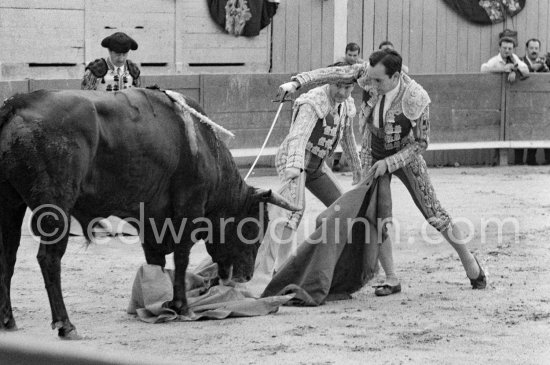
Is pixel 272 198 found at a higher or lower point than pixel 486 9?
lower

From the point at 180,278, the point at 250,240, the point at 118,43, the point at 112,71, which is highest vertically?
the point at 118,43

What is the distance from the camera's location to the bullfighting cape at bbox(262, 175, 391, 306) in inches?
224

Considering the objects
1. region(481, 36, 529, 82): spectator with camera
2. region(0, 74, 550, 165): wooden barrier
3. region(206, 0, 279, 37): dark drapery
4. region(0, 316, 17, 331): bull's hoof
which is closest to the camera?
region(0, 316, 17, 331): bull's hoof

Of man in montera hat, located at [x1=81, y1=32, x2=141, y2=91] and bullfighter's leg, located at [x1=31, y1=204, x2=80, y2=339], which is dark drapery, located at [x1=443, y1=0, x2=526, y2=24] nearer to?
man in montera hat, located at [x1=81, y1=32, x2=141, y2=91]

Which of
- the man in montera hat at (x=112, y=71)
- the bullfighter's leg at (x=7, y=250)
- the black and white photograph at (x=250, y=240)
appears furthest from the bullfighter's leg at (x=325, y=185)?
the bullfighter's leg at (x=7, y=250)

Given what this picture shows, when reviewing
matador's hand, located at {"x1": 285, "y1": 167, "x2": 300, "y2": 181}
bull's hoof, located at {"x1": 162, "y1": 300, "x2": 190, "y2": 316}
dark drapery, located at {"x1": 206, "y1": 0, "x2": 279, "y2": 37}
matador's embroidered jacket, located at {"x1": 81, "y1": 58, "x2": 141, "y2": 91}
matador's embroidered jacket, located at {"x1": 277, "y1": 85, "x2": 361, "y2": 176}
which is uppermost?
dark drapery, located at {"x1": 206, "y1": 0, "x2": 279, "y2": 37}

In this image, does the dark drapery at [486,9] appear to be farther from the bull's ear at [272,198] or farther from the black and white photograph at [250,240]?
the bull's ear at [272,198]

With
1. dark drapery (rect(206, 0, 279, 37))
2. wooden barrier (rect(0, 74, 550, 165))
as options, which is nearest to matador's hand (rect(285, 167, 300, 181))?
wooden barrier (rect(0, 74, 550, 165))

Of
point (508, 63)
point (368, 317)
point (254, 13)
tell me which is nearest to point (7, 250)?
point (368, 317)

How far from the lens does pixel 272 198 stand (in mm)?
5723

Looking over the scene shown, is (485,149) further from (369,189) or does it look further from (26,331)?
(26,331)

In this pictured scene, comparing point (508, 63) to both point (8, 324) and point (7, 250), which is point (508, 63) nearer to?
point (7, 250)

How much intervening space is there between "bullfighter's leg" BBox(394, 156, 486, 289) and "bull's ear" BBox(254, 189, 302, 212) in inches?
25.7

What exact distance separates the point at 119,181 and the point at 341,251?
1.47m
